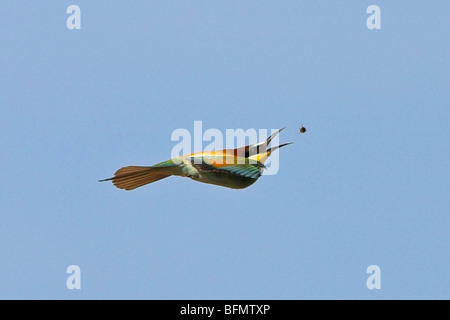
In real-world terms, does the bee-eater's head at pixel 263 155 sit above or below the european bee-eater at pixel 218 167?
above

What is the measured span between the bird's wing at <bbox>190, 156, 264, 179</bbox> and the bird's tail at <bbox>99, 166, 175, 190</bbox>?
36 cm

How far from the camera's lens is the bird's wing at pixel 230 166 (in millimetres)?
8531

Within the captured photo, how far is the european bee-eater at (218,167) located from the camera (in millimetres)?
8578

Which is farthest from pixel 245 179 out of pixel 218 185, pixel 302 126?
pixel 302 126

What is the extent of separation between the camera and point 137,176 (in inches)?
364

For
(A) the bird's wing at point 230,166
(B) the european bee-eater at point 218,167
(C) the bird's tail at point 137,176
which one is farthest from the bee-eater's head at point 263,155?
(C) the bird's tail at point 137,176

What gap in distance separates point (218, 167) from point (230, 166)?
0.39ft

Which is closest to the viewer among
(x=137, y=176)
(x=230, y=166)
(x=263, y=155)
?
(x=230, y=166)

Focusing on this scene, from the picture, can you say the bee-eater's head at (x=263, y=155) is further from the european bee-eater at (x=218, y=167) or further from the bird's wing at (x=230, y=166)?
the bird's wing at (x=230, y=166)

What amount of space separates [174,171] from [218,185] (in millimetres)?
472

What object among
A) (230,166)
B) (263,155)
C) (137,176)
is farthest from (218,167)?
(137,176)

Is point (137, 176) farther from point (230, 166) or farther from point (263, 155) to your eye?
point (263, 155)

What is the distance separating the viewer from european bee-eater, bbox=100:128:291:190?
8.58 metres

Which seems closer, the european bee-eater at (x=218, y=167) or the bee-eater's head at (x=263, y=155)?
the european bee-eater at (x=218, y=167)
